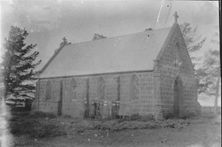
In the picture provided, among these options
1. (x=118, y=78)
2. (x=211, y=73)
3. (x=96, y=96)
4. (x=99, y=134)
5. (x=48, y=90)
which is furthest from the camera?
(x=118, y=78)

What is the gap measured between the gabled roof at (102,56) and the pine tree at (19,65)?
3.50ft

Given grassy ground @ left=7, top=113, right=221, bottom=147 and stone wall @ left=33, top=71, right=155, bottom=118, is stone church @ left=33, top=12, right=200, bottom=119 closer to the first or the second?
stone wall @ left=33, top=71, right=155, bottom=118

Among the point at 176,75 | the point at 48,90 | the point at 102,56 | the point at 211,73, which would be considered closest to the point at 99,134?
the point at 48,90

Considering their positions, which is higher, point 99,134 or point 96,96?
point 96,96

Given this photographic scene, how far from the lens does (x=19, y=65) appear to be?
35.2ft

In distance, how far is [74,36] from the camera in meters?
12.1

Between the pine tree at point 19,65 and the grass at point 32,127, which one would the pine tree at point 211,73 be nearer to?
the grass at point 32,127

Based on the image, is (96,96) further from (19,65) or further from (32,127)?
(19,65)

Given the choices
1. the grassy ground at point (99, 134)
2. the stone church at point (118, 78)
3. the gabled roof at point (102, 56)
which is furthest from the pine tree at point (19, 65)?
the gabled roof at point (102, 56)

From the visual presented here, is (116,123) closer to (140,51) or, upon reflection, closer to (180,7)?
(140,51)

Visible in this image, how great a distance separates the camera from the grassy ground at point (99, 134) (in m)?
10.3

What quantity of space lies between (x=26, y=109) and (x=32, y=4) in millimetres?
3680

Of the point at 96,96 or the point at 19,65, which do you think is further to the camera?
the point at 96,96

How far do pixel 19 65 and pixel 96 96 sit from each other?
3.47 metres
